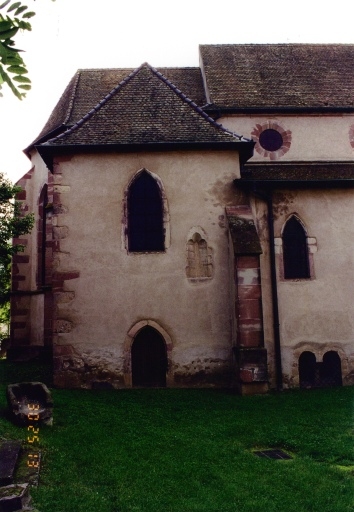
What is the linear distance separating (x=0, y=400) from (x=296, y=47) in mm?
17091

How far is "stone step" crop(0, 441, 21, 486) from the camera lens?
558 cm

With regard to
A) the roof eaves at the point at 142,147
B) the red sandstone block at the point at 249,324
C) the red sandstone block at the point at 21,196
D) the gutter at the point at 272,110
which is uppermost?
the gutter at the point at 272,110

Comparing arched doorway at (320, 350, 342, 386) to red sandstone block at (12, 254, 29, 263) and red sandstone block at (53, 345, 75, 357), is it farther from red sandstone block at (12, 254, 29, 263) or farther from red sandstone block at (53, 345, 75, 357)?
red sandstone block at (12, 254, 29, 263)

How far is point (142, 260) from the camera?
12102 mm

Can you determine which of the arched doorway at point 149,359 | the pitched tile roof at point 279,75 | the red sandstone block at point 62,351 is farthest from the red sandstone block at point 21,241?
the pitched tile roof at point 279,75

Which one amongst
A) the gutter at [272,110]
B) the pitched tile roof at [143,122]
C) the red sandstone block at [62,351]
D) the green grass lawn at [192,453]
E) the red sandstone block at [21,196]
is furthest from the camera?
the red sandstone block at [21,196]

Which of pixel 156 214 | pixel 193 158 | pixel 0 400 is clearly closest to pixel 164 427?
pixel 0 400

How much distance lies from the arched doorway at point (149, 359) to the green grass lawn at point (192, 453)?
103cm

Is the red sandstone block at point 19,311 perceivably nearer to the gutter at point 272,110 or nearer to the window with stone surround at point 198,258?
the window with stone surround at point 198,258

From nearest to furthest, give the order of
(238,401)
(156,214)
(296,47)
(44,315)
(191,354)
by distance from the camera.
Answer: (238,401) < (191,354) < (156,214) < (44,315) < (296,47)

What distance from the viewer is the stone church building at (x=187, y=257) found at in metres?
11.6

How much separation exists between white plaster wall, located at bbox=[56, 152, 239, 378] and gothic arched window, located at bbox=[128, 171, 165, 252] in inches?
8.9

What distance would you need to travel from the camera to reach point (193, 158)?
12.6 m

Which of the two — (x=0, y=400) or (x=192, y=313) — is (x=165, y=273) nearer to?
(x=192, y=313)
